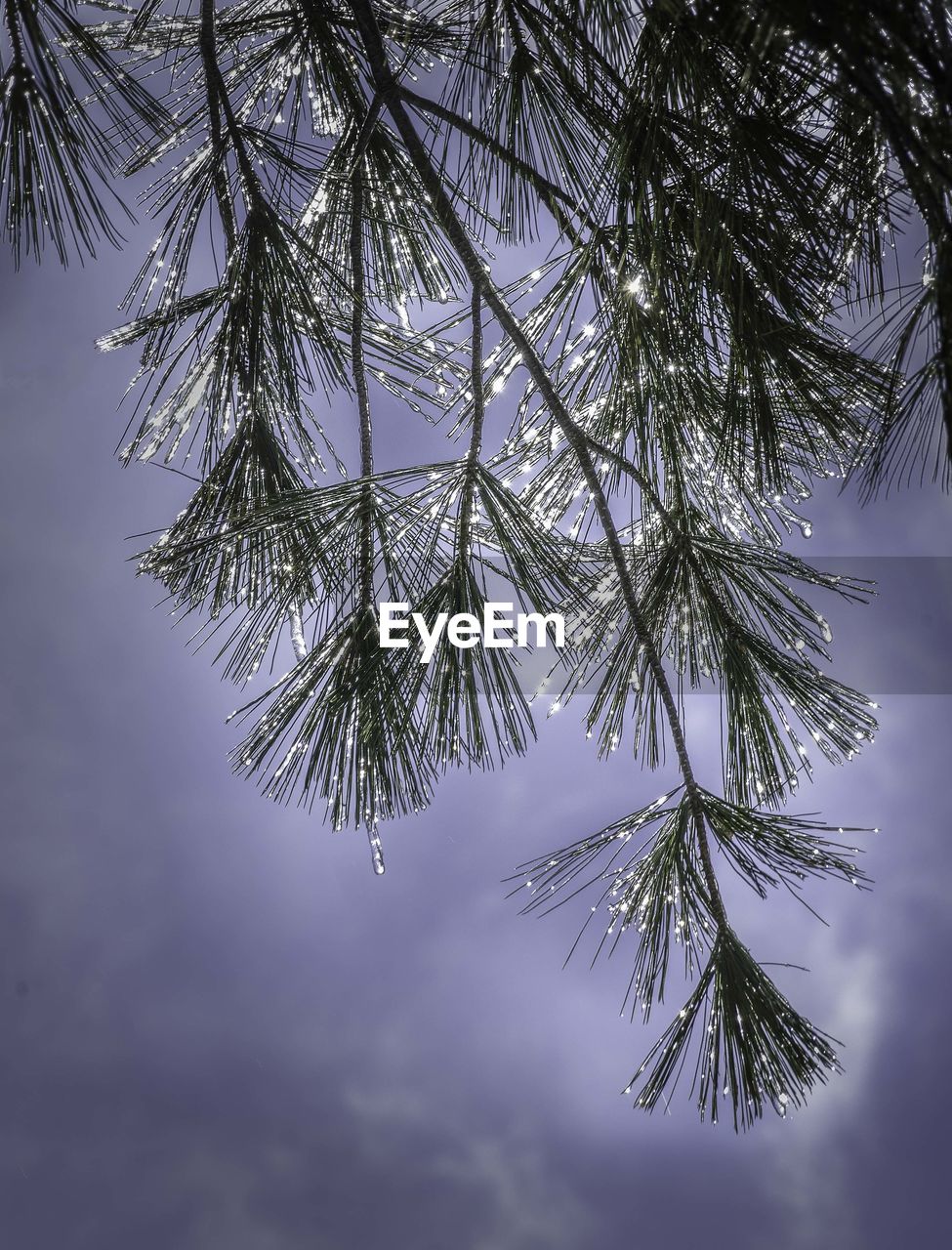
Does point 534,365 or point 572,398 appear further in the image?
point 572,398

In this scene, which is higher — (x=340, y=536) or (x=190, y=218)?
(x=190, y=218)

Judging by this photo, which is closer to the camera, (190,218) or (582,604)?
(582,604)

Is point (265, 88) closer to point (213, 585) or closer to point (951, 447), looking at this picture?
point (213, 585)

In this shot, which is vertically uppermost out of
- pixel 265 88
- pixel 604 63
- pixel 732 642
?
pixel 265 88

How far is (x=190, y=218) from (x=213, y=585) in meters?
0.36

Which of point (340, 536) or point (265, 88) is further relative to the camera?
point (265, 88)

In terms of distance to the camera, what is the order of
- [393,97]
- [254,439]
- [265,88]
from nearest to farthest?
[393,97], [254,439], [265,88]

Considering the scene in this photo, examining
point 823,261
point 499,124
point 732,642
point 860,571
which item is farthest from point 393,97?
point 860,571

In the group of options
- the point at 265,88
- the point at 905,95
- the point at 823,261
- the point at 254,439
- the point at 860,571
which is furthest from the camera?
the point at 860,571

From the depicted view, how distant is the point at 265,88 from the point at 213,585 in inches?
22.5

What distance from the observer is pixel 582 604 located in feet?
2.17

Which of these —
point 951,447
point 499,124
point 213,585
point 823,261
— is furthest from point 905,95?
point 213,585

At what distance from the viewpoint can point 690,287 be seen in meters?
0.68

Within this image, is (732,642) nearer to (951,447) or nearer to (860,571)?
(951,447)
